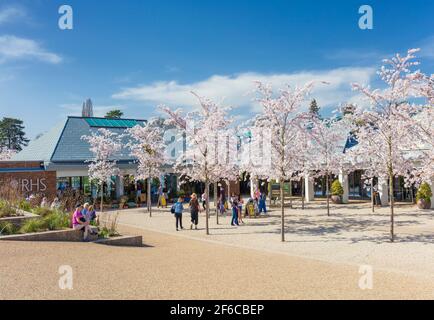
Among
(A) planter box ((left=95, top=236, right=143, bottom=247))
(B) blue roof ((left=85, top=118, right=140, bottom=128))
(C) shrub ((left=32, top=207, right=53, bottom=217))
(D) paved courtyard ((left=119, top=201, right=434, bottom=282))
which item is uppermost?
(B) blue roof ((left=85, top=118, right=140, bottom=128))

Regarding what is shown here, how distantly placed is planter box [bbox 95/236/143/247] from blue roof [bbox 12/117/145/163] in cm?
2007

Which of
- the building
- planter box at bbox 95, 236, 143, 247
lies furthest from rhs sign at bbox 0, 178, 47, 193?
planter box at bbox 95, 236, 143, 247

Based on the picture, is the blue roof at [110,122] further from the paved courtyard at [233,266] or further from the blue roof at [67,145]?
the paved courtyard at [233,266]

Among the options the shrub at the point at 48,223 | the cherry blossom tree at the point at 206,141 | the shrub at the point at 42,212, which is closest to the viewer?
the shrub at the point at 48,223

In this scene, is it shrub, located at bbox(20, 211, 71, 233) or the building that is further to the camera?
the building

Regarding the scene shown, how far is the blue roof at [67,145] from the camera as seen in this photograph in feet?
105

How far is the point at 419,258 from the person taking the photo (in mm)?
11328

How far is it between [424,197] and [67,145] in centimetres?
2699

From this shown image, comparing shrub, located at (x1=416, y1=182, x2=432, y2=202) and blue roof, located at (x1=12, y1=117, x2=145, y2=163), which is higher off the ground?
blue roof, located at (x1=12, y1=117, x2=145, y2=163)

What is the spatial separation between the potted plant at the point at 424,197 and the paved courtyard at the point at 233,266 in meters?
8.29

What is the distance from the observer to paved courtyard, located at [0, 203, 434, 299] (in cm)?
757

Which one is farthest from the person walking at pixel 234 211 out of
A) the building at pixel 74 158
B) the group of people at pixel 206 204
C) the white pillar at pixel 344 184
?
the white pillar at pixel 344 184

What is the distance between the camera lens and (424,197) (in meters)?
24.6

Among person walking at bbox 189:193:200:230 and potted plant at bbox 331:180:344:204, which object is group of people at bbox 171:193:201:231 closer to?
person walking at bbox 189:193:200:230
